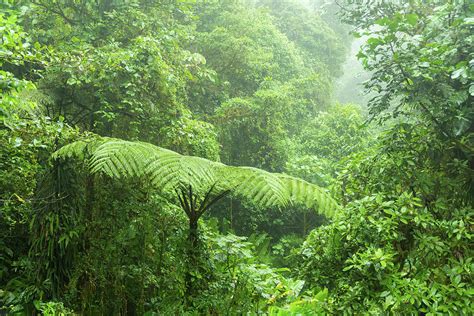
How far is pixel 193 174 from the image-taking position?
2.55 meters

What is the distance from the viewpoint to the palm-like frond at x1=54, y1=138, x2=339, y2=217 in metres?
2.51

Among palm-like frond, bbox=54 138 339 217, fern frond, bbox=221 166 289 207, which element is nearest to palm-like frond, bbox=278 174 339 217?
palm-like frond, bbox=54 138 339 217

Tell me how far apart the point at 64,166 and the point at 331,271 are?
7.15 feet

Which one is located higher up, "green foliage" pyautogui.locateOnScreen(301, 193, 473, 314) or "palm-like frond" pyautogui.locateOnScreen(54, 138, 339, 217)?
"palm-like frond" pyautogui.locateOnScreen(54, 138, 339, 217)

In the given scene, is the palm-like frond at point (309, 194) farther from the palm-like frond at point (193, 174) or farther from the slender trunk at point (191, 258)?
the slender trunk at point (191, 258)

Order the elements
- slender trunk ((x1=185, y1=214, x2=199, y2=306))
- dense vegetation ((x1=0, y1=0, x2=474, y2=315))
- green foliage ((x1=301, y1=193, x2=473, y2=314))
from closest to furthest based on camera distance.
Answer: green foliage ((x1=301, y1=193, x2=473, y2=314)) < dense vegetation ((x1=0, y1=0, x2=474, y2=315)) < slender trunk ((x1=185, y1=214, x2=199, y2=306))

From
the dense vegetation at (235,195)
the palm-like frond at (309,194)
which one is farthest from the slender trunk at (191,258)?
the palm-like frond at (309,194)

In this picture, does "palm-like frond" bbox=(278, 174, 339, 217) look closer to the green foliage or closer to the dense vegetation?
the dense vegetation

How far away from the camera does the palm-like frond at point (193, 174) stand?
2512 mm

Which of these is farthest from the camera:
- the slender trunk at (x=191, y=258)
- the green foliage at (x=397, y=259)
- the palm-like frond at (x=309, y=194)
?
the slender trunk at (x=191, y=258)

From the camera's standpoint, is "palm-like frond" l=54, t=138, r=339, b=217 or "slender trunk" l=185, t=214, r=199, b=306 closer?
"palm-like frond" l=54, t=138, r=339, b=217

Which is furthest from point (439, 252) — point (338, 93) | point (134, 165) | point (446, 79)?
point (338, 93)

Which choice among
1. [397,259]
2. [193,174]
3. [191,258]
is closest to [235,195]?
[191,258]

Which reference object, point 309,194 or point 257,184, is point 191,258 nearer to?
point 257,184
